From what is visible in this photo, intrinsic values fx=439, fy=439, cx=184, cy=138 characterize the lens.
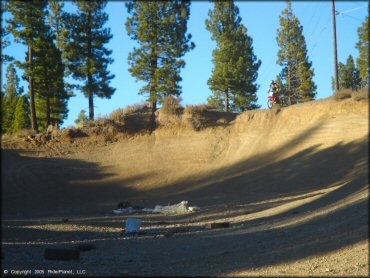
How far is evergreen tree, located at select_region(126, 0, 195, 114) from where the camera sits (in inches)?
1571

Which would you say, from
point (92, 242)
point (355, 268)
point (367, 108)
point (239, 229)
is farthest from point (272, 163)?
point (367, 108)

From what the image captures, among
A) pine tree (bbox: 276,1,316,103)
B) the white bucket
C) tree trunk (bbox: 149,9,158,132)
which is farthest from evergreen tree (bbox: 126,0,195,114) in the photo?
the white bucket

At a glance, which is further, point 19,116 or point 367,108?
point 19,116

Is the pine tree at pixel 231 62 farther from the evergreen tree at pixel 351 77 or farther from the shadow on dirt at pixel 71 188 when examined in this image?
the evergreen tree at pixel 351 77

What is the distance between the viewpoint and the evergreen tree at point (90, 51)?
39312 mm

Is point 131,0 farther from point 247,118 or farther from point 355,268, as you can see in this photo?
point 355,268

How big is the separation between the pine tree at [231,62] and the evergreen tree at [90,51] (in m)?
10.2

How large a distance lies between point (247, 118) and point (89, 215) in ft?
59.0

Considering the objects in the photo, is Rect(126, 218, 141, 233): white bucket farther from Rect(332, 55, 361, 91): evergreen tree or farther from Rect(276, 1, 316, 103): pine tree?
Rect(276, 1, 316, 103): pine tree

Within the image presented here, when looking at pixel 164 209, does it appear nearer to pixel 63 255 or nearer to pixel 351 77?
pixel 351 77

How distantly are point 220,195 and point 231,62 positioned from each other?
19.3 m

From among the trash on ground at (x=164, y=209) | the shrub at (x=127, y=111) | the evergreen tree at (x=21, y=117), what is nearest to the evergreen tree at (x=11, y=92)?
the evergreen tree at (x=21, y=117)

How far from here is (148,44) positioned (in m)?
40.4

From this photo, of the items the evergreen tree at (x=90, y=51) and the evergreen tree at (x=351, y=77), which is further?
the evergreen tree at (x=90, y=51)
